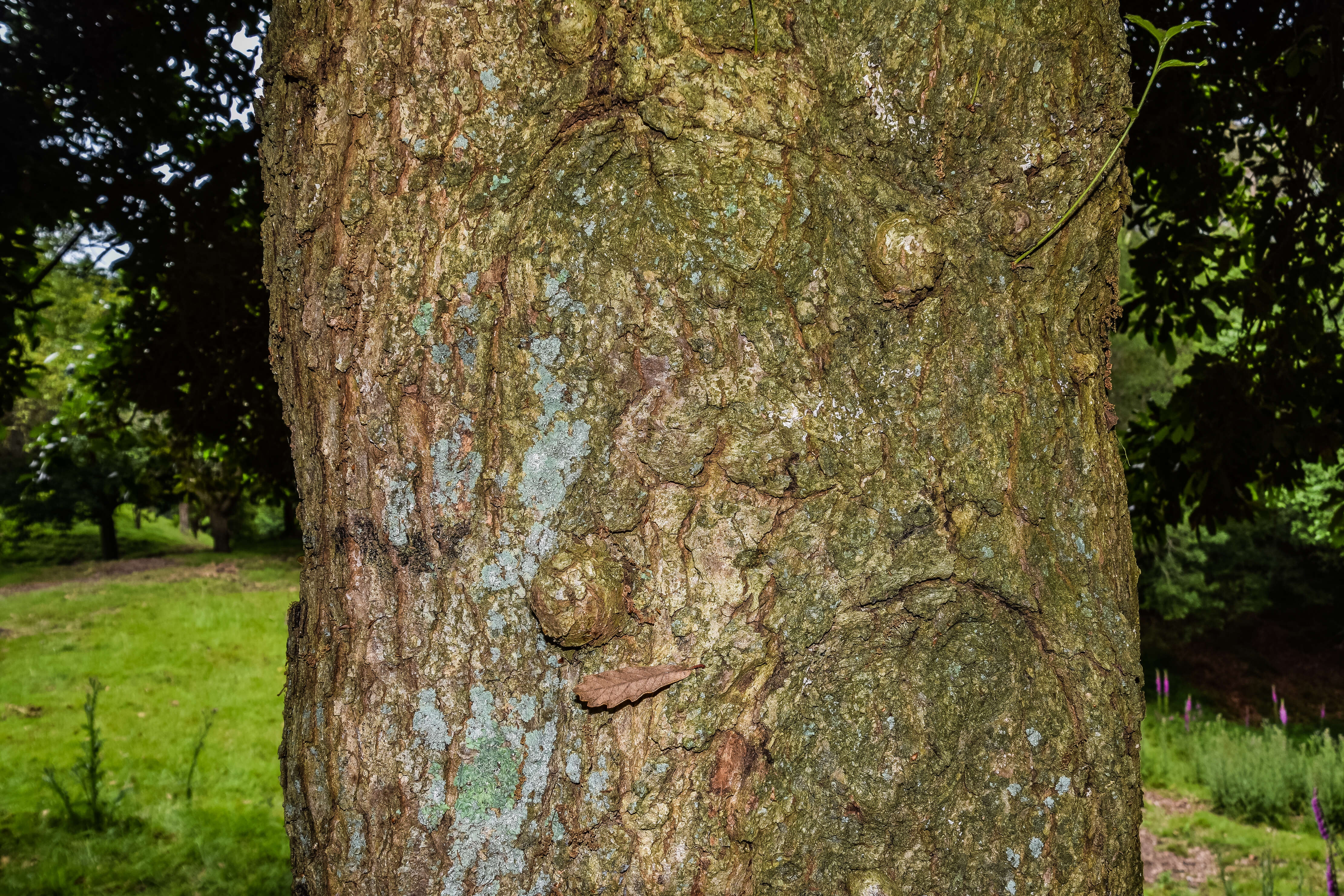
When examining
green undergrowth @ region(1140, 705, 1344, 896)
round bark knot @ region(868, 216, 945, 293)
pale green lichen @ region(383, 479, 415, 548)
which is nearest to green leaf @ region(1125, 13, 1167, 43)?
round bark knot @ region(868, 216, 945, 293)

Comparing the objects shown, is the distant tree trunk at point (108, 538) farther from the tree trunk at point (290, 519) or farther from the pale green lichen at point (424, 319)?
the pale green lichen at point (424, 319)

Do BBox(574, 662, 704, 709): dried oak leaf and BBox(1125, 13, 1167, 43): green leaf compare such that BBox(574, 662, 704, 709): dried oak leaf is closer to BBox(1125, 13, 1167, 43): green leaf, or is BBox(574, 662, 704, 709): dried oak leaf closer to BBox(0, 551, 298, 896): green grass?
BBox(1125, 13, 1167, 43): green leaf

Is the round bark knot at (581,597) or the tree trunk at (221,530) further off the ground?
the round bark knot at (581,597)

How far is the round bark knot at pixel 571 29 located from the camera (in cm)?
98

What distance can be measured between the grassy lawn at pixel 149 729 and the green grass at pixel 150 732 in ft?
0.04

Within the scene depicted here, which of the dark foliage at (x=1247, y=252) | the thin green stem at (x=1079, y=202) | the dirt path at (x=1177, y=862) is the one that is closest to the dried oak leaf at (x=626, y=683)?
the thin green stem at (x=1079, y=202)

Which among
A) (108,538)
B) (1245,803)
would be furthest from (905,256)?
(108,538)

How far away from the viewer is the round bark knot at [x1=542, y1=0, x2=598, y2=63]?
978mm

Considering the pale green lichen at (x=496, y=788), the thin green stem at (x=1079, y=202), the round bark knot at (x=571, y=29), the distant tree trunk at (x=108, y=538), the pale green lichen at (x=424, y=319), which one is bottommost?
the distant tree trunk at (x=108, y=538)

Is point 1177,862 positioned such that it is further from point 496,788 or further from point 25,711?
point 25,711

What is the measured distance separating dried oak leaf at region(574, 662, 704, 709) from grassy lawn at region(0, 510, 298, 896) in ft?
14.4

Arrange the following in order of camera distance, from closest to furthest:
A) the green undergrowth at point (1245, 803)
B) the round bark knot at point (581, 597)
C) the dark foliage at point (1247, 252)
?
1. the round bark knot at point (581, 597)
2. the dark foliage at point (1247, 252)
3. the green undergrowth at point (1245, 803)

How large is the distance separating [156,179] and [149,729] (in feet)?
15.1

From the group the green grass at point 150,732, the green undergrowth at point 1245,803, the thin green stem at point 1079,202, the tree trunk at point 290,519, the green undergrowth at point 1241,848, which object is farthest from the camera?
the green undergrowth at point 1245,803
